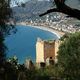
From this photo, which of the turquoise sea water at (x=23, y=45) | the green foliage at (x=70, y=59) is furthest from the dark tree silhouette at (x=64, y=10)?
the turquoise sea water at (x=23, y=45)

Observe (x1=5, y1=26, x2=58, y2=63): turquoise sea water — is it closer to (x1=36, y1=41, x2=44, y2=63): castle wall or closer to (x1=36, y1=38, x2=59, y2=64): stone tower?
(x1=36, y1=41, x2=44, y2=63): castle wall

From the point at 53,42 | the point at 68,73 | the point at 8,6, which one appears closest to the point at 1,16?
the point at 8,6

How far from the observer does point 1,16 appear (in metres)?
8.33

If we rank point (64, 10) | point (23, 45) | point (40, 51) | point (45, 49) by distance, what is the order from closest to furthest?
point (64, 10) → point (45, 49) → point (40, 51) → point (23, 45)

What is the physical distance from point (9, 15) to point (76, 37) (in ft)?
36.9

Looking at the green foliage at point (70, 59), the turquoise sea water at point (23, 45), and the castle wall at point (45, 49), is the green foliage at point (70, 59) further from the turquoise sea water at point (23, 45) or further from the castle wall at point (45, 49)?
the turquoise sea water at point (23, 45)

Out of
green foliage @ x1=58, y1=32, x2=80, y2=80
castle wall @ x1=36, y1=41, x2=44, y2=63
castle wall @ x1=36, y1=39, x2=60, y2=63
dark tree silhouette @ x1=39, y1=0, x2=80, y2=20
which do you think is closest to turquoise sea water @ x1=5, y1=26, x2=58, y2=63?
castle wall @ x1=36, y1=41, x2=44, y2=63

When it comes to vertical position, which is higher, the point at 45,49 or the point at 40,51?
the point at 45,49

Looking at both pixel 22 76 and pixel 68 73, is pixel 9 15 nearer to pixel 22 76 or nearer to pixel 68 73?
pixel 22 76

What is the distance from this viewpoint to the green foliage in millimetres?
16384

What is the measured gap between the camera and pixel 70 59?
17453 millimetres

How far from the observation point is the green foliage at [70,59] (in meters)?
16.4

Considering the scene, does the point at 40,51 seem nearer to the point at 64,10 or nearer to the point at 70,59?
the point at 70,59

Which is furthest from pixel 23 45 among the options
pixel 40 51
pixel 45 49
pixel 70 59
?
pixel 70 59
